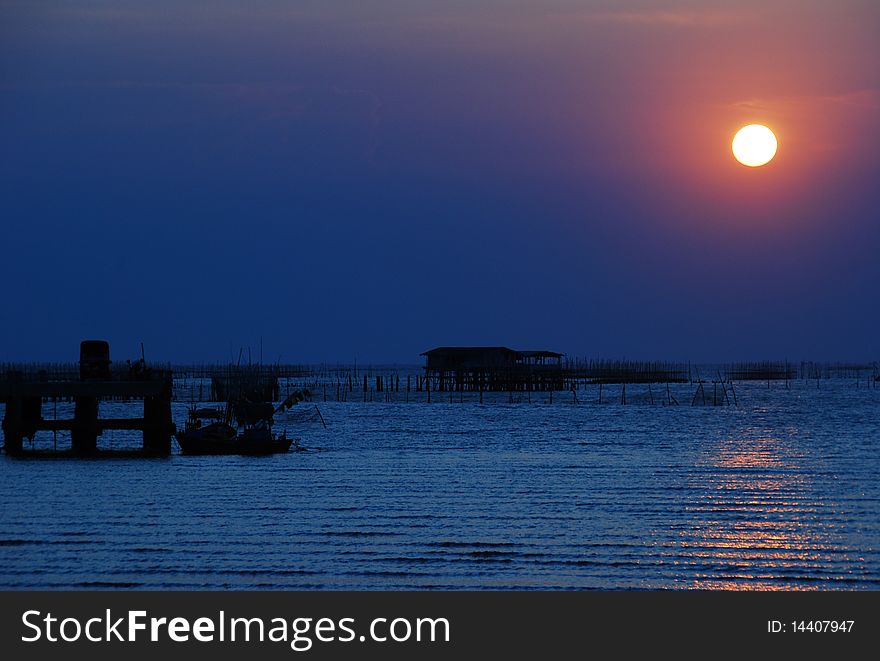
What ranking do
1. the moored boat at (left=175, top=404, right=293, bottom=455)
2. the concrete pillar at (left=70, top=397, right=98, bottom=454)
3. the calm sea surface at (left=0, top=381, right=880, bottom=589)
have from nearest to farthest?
the calm sea surface at (left=0, top=381, right=880, bottom=589), the concrete pillar at (left=70, top=397, right=98, bottom=454), the moored boat at (left=175, top=404, right=293, bottom=455)

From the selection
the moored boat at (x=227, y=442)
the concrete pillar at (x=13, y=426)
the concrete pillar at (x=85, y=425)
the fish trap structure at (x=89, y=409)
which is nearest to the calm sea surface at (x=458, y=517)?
the moored boat at (x=227, y=442)

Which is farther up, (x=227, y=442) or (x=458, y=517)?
(x=227, y=442)

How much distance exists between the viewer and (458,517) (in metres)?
22.1

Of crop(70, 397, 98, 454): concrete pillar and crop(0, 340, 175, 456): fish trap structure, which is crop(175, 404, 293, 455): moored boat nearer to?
crop(0, 340, 175, 456): fish trap structure

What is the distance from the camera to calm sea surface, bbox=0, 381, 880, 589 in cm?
1662

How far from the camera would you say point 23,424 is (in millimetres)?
35750

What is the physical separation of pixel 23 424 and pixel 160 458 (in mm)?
4908

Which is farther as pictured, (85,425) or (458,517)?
(85,425)

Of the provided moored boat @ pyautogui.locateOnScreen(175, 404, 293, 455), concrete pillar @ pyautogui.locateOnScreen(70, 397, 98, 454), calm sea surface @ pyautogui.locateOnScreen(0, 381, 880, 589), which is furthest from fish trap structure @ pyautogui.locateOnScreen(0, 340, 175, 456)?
calm sea surface @ pyautogui.locateOnScreen(0, 381, 880, 589)

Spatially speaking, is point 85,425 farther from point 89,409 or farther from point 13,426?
point 13,426

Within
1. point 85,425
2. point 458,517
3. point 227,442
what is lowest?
point 458,517

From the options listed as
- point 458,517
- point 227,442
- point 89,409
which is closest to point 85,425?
point 89,409

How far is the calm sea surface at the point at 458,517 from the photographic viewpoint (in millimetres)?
16625
